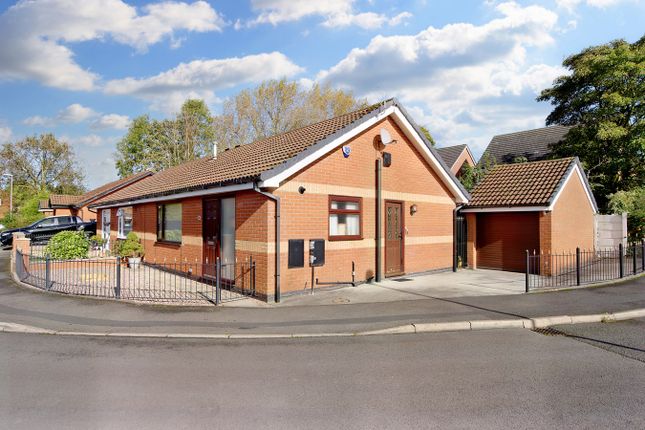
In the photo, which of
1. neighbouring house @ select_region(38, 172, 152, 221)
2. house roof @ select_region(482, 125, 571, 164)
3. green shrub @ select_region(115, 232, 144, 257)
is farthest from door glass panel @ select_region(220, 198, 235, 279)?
house roof @ select_region(482, 125, 571, 164)

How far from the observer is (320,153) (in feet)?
33.9

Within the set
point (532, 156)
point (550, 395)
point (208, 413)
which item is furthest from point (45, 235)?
point (532, 156)

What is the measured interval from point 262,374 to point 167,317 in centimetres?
370

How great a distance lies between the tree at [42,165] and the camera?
149 ft

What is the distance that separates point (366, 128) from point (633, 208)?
1617cm

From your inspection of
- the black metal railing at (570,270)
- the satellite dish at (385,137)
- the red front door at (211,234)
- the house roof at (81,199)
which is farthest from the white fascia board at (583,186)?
the house roof at (81,199)

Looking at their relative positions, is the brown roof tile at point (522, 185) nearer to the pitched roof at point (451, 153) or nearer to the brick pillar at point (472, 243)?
the brick pillar at point (472, 243)

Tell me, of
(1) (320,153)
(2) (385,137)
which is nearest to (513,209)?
(2) (385,137)

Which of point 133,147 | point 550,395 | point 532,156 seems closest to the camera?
point 550,395

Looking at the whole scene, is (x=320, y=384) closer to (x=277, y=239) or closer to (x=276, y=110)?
(x=277, y=239)

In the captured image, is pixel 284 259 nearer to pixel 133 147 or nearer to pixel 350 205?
pixel 350 205

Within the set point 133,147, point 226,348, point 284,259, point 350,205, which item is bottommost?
point 226,348

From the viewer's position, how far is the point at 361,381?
15.8 ft

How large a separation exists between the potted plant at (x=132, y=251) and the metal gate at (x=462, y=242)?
12331mm
